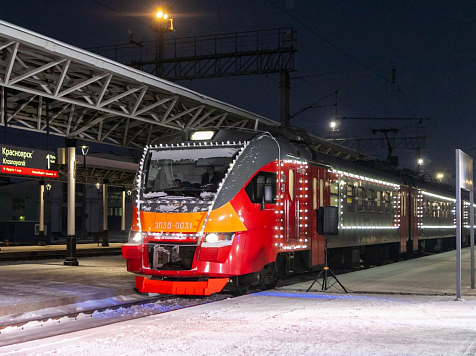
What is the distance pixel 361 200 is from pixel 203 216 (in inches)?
328

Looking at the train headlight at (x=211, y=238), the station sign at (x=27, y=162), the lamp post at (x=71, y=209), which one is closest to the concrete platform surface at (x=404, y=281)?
the train headlight at (x=211, y=238)

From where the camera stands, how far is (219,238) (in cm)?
1156

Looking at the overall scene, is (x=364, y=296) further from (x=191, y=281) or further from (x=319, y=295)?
(x=191, y=281)

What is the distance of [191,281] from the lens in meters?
11.7

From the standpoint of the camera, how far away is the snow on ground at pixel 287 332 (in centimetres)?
695

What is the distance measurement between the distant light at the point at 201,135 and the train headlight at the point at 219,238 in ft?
7.36

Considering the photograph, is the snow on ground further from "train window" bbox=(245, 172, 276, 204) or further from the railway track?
"train window" bbox=(245, 172, 276, 204)

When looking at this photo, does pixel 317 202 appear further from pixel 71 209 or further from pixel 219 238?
pixel 71 209

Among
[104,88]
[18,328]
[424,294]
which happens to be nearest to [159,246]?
[18,328]

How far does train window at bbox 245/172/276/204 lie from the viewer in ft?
40.2

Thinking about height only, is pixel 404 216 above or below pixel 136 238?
above

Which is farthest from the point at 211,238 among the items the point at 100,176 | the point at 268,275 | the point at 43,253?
the point at 100,176

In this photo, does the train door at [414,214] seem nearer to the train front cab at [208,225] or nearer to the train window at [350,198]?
the train window at [350,198]

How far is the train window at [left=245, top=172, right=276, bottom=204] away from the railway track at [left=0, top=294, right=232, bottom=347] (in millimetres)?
2234
